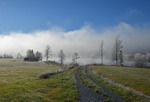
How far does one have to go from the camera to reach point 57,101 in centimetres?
1357

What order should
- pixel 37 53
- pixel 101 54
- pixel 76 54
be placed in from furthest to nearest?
pixel 37 53, pixel 76 54, pixel 101 54

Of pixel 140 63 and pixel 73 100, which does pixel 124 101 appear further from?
pixel 140 63

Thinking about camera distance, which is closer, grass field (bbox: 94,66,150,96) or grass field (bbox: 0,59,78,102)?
grass field (bbox: 0,59,78,102)

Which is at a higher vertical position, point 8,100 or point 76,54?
point 76,54

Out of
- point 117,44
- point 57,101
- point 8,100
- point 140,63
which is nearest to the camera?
point 8,100

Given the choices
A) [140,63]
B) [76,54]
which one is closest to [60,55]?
[76,54]

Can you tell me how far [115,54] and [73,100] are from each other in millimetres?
64172

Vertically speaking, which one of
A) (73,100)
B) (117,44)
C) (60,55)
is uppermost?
(117,44)

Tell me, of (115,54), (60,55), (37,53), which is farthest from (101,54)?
(37,53)

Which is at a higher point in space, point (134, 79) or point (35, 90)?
point (134, 79)

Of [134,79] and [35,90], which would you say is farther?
[134,79]

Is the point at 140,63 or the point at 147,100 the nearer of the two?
the point at 147,100

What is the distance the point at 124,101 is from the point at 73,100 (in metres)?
6.77

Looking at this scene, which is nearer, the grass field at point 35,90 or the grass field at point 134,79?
the grass field at point 35,90
